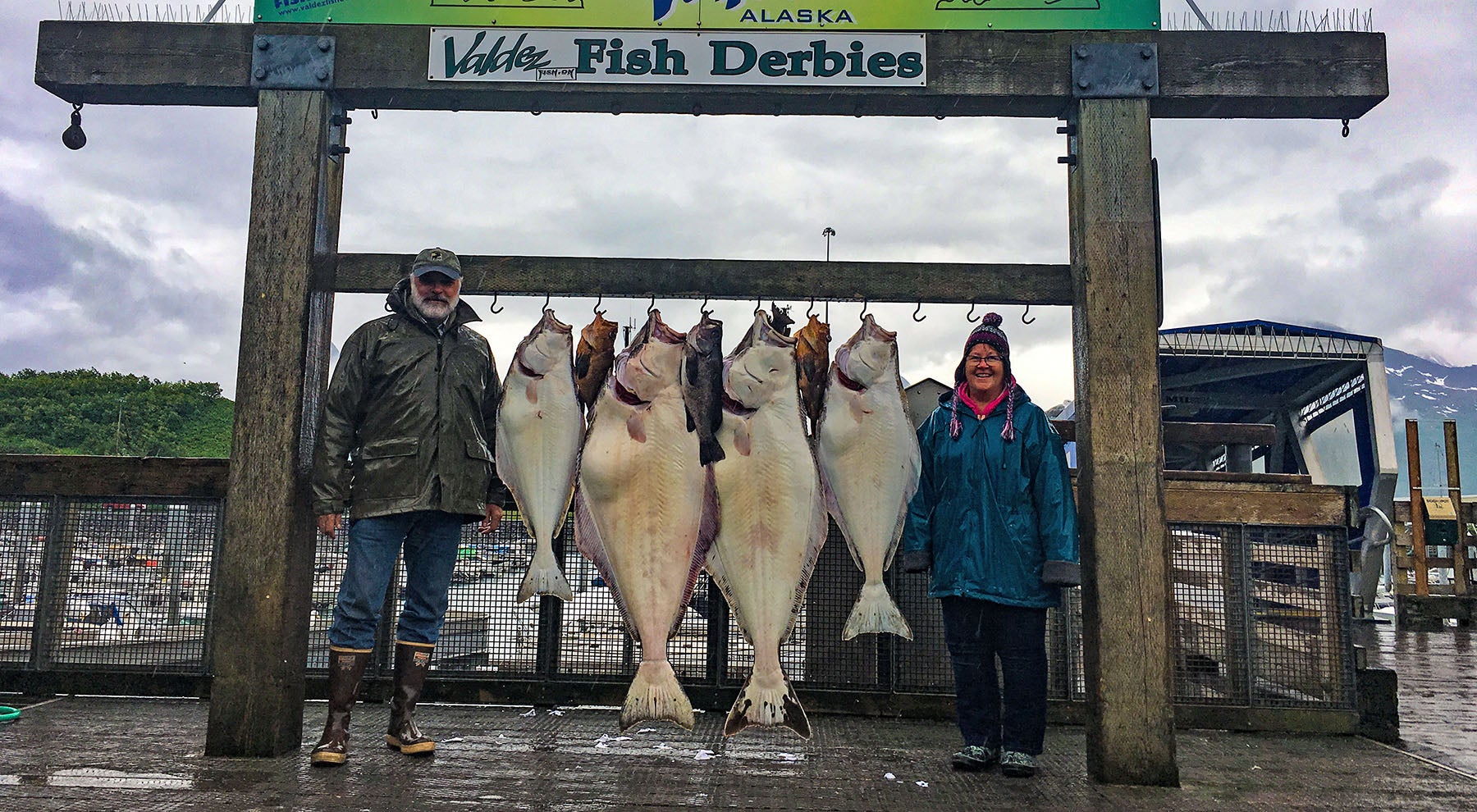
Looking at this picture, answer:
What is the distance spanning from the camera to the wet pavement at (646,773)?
9.46 ft

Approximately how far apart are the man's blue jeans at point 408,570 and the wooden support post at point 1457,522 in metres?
13.6

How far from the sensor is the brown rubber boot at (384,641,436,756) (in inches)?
136

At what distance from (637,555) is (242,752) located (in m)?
1.63

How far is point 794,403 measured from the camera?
3342mm

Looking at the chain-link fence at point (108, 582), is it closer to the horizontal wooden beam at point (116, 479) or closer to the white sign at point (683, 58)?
the horizontal wooden beam at point (116, 479)

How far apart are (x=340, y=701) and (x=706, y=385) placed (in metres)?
1.76

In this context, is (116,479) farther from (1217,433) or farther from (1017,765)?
(1217,433)

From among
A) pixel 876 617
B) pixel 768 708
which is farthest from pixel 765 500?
pixel 768 708

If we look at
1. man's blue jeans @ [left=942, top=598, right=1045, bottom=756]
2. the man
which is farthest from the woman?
the man

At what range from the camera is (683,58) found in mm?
3602

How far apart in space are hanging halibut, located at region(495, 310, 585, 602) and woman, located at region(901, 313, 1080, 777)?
1339mm

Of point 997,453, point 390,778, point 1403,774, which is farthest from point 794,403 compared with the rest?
point 1403,774

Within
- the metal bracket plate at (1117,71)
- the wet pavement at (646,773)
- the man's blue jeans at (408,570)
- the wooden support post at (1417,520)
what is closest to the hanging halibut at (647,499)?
the wet pavement at (646,773)

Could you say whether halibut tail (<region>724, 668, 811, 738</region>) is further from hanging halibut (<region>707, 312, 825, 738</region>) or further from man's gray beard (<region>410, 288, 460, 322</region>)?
man's gray beard (<region>410, 288, 460, 322</region>)
